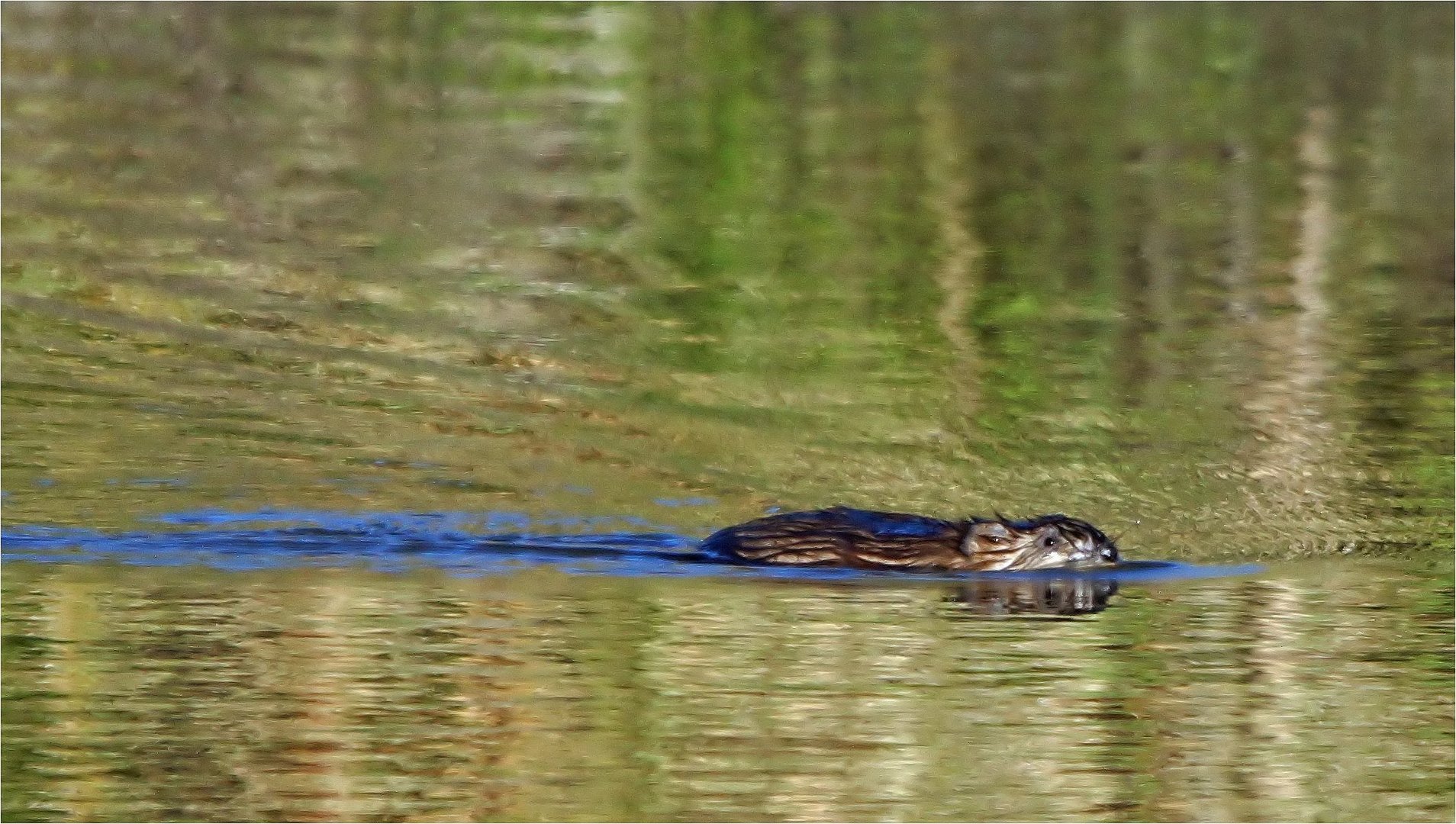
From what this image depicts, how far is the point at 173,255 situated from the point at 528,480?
14.0 feet

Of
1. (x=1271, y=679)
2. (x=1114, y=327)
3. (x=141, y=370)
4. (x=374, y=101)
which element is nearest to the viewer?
(x=1271, y=679)

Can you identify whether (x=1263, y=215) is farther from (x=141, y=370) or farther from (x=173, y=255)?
(x=141, y=370)

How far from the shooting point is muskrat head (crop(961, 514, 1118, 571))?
9.18 metres

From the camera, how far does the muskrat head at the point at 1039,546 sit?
9180mm

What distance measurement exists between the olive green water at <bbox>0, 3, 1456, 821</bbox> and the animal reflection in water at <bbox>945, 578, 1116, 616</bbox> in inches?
3.5

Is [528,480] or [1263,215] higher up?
[1263,215]

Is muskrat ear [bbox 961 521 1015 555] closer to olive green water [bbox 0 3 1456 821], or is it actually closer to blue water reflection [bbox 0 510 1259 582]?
blue water reflection [bbox 0 510 1259 582]

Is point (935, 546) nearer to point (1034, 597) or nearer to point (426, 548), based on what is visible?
point (1034, 597)

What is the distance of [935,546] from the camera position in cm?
934

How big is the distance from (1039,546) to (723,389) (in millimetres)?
2886

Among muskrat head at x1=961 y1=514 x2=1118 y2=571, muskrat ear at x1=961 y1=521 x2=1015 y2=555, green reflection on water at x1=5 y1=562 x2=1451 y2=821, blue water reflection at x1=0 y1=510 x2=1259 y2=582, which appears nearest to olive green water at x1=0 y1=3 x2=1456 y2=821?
green reflection on water at x1=5 y1=562 x2=1451 y2=821

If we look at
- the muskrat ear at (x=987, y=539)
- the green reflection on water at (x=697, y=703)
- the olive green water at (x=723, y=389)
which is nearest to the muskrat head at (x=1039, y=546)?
the muskrat ear at (x=987, y=539)

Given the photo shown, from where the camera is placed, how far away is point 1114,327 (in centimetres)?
1331

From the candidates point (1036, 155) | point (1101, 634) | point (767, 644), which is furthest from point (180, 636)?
point (1036, 155)
